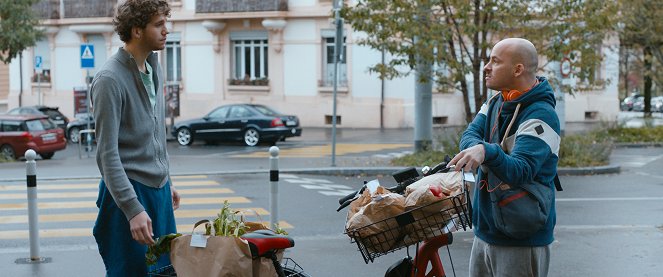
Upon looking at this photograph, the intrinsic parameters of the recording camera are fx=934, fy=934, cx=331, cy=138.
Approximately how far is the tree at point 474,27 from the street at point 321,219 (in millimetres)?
2591

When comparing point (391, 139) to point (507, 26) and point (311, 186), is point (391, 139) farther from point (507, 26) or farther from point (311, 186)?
point (311, 186)

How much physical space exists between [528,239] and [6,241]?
7.29 meters

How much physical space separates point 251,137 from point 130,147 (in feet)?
79.0

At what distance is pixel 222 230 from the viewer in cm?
389

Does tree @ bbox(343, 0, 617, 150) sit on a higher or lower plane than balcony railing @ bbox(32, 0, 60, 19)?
lower

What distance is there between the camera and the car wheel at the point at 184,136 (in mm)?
29344

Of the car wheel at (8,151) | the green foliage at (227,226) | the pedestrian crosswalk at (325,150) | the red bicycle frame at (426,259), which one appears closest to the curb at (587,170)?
the pedestrian crosswalk at (325,150)

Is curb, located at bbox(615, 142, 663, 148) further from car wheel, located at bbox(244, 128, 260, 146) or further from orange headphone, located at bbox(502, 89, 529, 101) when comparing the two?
orange headphone, located at bbox(502, 89, 529, 101)

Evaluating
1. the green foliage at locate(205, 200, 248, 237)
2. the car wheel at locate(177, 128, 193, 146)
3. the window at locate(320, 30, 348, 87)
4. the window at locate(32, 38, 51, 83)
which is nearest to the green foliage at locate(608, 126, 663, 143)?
the window at locate(320, 30, 348, 87)

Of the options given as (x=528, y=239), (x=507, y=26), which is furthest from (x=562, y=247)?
(x=507, y=26)

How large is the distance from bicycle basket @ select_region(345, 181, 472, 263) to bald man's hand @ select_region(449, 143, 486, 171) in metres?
0.55

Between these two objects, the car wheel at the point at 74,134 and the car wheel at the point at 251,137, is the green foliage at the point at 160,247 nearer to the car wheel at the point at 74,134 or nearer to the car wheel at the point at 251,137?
the car wheel at the point at 251,137

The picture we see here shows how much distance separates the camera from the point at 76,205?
12805 mm

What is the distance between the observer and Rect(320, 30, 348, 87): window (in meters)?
34.9
